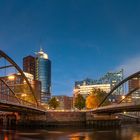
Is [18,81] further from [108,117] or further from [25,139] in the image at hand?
[25,139]

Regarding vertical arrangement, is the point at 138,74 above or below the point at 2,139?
above

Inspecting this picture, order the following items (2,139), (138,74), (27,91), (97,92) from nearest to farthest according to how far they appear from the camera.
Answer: (2,139), (138,74), (97,92), (27,91)

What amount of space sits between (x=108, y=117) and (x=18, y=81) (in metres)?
73.7

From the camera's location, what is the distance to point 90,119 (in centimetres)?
11669

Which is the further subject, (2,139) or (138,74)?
(138,74)

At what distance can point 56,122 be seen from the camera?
114m

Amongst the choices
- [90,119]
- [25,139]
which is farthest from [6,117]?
[25,139]

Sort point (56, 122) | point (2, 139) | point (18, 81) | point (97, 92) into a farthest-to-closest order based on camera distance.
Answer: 1. point (18, 81)
2. point (97, 92)
3. point (56, 122)
4. point (2, 139)

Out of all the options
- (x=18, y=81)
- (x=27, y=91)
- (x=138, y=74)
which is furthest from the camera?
(x=18, y=81)

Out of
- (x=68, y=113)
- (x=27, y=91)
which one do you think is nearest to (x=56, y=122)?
(x=68, y=113)

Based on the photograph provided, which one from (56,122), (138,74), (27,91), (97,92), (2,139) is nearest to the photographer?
(2,139)

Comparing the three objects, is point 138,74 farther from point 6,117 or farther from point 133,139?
point 6,117

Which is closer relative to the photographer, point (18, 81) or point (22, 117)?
point (22, 117)

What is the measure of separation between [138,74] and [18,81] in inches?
3958
